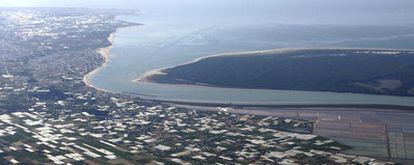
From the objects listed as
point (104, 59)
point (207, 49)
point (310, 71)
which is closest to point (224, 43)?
point (207, 49)

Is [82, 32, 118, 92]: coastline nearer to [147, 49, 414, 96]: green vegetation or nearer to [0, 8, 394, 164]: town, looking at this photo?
[0, 8, 394, 164]: town

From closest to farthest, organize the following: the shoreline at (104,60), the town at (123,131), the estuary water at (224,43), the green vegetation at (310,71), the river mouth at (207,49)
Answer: the town at (123,131), the river mouth at (207,49), the estuary water at (224,43), the green vegetation at (310,71), the shoreline at (104,60)

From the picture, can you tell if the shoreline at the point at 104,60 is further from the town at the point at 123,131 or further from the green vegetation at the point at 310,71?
the green vegetation at the point at 310,71

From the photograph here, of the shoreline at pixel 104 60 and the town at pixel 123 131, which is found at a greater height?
the shoreline at pixel 104 60

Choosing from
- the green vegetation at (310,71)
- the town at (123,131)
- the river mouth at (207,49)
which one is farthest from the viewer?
the green vegetation at (310,71)

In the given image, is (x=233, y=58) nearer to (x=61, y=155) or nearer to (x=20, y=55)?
(x=20, y=55)

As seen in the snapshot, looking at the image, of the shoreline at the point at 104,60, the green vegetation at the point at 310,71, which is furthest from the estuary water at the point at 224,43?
the green vegetation at the point at 310,71

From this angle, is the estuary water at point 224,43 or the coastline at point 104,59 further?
the coastline at point 104,59
